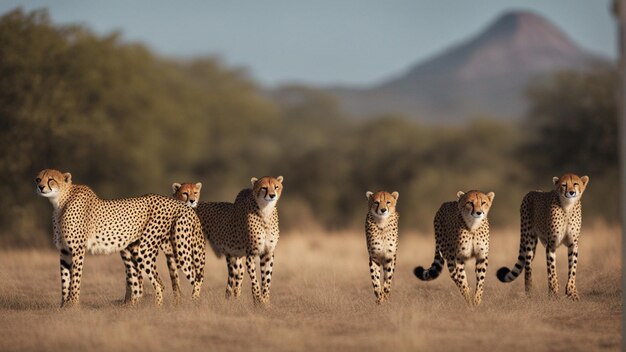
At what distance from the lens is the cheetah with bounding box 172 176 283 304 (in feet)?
30.3

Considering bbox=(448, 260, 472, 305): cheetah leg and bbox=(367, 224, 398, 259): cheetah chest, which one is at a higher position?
bbox=(367, 224, 398, 259): cheetah chest

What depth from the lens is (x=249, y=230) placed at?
9.28m

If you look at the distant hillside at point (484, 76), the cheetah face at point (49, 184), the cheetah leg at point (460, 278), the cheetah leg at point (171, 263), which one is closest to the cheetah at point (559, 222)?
the cheetah leg at point (460, 278)

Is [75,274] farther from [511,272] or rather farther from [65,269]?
[511,272]

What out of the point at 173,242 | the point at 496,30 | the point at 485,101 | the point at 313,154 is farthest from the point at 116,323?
the point at 496,30

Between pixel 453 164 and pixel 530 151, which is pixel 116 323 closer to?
pixel 530 151

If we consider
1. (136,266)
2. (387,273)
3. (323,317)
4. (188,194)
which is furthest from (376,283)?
(136,266)

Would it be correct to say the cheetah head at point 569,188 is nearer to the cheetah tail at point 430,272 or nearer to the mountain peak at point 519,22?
the cheetah tail at point 430,272

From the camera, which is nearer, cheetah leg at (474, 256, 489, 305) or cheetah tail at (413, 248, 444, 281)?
cheetah leg at (474, 256, 489, 305)

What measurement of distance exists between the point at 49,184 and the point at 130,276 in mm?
1200

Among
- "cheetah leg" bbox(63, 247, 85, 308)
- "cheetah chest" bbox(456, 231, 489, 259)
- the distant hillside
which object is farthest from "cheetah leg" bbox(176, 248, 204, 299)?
the distant hillside

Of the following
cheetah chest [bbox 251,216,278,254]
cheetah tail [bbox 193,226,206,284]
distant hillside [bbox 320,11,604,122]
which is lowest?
cheetah tail [bbox 193,226,206,284]

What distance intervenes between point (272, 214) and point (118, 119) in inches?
483

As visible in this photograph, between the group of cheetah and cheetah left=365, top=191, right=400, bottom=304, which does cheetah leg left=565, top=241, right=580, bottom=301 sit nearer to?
the group of cheetah
